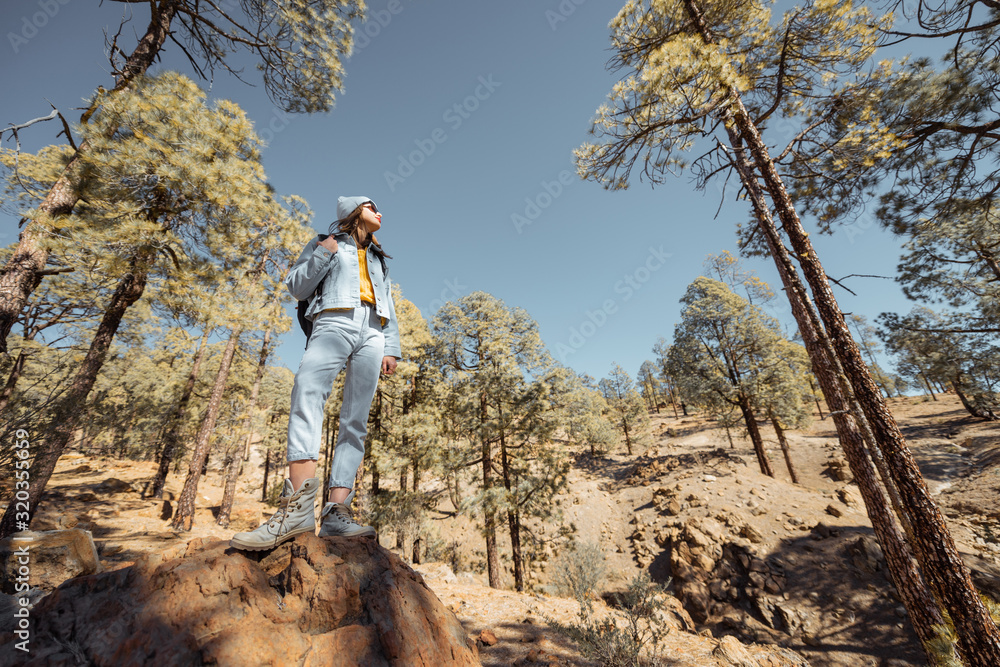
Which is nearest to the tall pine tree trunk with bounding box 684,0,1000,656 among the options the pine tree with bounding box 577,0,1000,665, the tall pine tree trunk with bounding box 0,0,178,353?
the pine tree with bounding box 577,0,1000,665

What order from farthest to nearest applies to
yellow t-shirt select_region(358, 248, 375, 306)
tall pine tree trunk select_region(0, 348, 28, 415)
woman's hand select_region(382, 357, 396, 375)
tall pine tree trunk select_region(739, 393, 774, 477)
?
tall pine tree trunk select_region(739, 393, 774, 477) → tall pine tree trunk select_region(0, 348, 28, 415) → woman's hand select_region(382, 357, 396, 375) → yellow t-shirt select_region(358, 248, 375, 306)

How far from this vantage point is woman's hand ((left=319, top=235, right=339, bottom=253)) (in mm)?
2238

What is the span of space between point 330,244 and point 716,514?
15.3 meters

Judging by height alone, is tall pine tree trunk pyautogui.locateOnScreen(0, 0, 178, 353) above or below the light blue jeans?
above

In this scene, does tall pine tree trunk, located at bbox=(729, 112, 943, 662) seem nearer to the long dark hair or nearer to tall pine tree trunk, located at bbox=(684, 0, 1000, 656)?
A: tall pine tree trunk, located at bbox=(684, 0, 1000, 656)

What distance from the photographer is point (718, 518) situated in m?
11.8

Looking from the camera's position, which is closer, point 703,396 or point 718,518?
point 718,518

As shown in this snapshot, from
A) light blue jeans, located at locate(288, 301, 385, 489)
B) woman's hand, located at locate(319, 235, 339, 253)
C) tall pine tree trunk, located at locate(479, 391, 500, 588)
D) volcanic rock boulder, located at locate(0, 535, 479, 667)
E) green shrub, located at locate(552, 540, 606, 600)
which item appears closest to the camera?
volcanic rock boulder, located at locate(0, 535, 479, 667)

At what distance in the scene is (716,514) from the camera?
39.9 ft

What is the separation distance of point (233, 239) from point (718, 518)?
52.8 feet

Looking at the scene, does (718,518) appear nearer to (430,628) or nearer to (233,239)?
(430,628)

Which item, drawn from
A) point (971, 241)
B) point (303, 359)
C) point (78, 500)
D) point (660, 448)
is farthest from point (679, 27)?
point (660, 448)

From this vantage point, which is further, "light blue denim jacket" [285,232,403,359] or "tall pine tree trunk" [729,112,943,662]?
"tall pine tree trunk" [729,112,943,662]

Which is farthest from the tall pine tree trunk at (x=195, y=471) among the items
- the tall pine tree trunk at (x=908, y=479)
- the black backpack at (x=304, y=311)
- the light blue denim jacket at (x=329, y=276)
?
the tall pine tree trunk at (x=908, y=479)
